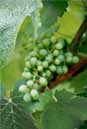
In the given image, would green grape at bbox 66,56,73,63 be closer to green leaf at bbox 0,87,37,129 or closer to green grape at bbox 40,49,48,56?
A: green grape at bbox 40,49,48,56

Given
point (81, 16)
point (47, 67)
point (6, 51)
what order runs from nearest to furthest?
point (6, 51)
point (47, 67)
point (81, 16)

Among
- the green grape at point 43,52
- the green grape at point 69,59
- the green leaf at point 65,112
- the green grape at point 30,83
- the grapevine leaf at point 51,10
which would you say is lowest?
the green leaf at point 65,112

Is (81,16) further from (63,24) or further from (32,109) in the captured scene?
(32,109)

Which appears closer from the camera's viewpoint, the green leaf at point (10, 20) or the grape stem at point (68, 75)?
the green leaf at point (10, 20)

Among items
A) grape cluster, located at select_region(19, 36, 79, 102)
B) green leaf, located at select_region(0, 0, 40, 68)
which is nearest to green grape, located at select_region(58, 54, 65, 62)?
grape cluster, located at select_region(19, 36, 79, 102)

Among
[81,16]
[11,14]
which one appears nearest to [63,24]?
[81,16]

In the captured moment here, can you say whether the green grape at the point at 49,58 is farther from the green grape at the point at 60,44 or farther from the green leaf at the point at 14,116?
the green leaf at the point at 14,116

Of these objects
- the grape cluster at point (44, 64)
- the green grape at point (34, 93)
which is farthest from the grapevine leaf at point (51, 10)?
the green grape at point (34, 93)

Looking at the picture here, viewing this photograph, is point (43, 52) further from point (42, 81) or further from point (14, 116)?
point (14, 116)
